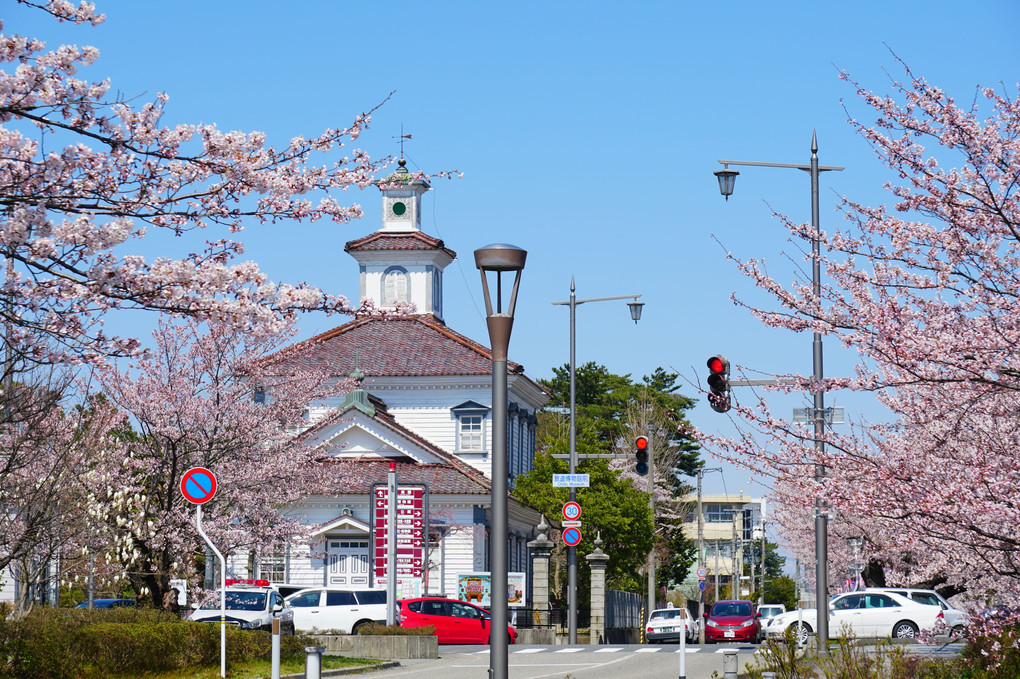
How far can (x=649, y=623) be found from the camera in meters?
44.2

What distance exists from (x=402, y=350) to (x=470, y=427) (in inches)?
180

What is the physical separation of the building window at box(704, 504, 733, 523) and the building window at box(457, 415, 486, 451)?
109505mm

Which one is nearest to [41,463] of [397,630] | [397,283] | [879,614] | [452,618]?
[397,630]

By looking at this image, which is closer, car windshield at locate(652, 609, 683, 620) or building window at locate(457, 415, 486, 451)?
car windshield at locate(652, 609, 683, 620)

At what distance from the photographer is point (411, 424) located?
2016 inches

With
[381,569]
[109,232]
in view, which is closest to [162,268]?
[109,232]

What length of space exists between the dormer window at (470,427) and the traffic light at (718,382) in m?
31.9

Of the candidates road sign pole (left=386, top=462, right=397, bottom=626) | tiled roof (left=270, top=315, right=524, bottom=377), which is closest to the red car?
road sign pole (left=386, top=462, right=397, bottom=626)

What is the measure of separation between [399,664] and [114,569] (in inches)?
267

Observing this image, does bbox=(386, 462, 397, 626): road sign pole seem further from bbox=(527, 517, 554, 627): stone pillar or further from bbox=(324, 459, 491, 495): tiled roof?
bbox=(324, 459, 491, 495): tiled roof

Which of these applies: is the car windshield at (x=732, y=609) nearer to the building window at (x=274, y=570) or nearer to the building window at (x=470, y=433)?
the building window at (x=470, y=433)

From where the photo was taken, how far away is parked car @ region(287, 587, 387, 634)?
33.3 meters

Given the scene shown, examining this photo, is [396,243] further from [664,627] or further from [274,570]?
[664,627]


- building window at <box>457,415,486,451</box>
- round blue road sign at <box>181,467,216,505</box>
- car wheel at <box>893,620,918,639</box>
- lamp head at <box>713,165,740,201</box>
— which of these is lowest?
car wheel at <box>893,620,918,639</box>
